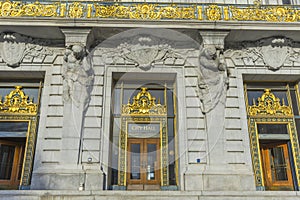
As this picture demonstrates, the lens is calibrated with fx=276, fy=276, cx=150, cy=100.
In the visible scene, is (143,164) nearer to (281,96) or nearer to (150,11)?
(150,11)

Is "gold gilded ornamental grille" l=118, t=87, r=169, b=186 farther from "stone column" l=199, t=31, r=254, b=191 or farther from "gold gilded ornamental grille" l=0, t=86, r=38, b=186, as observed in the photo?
"gold gilded ornamental grille" l=0, t=86, r=38, b=186

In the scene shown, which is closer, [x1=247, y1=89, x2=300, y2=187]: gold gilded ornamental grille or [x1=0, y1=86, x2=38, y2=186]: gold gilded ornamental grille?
[x1=0, y1=86, x2=38, y2=186]: gold gilded ornamental grille

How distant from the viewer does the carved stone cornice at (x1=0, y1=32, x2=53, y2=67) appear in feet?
38.6

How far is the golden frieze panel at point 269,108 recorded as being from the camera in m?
12.6

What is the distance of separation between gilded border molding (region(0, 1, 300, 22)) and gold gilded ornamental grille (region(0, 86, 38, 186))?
11.5ft

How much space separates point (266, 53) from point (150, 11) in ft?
18.0

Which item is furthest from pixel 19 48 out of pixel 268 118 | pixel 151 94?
pixel 268 118

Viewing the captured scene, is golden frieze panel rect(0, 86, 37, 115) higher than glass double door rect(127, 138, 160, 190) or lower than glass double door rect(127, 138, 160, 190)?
higher

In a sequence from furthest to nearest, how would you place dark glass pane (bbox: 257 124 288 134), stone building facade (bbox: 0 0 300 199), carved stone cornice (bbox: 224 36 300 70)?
dark glass pane (bbox: 257 124 288 134) → carved stone cornice (bbox: 224 36 300 70) → stone building facade (bbox: 0 0 300 199)

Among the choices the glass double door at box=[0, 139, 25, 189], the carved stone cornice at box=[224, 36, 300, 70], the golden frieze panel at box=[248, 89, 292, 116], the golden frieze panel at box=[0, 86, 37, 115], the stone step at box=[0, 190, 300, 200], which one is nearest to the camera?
the stone step at box=[0, 190, 300, 200]

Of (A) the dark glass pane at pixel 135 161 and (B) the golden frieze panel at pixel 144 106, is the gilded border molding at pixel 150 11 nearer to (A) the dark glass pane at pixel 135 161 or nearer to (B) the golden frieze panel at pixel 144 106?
(B) the golden frieze panel at pixel 144 106

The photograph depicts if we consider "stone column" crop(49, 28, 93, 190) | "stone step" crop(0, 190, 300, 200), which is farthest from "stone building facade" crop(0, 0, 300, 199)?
"stone step" crop(0, 190, 300, 200)

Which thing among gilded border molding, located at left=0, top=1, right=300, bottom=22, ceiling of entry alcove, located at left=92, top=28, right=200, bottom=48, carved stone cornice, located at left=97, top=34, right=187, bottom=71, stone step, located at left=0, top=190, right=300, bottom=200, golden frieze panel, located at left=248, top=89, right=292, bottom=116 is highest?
gilded border molding, located at left=0, top=1, right=300, bottom=22

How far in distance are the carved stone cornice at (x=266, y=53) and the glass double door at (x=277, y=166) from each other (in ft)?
11.8
